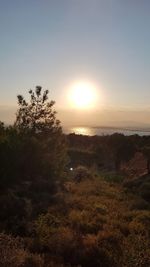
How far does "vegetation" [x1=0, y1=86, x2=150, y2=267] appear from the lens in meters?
12.9

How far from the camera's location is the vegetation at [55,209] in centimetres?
1286

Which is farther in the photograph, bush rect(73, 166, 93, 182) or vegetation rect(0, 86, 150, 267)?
bush rect(73, 166, 93, 182)

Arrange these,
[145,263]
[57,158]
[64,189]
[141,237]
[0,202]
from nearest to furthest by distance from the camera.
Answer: [145,263], [141,237], [0,202], [64,189], [57,158]

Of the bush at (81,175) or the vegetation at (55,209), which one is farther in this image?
the bush at (81,175)

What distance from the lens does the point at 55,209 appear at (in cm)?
2027

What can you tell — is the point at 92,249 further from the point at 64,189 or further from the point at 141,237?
the point at 64,189

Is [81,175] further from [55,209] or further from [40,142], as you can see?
[55,209]

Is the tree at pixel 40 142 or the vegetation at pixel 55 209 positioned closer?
the vegetation at pixel 55 209

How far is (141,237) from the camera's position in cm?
1548

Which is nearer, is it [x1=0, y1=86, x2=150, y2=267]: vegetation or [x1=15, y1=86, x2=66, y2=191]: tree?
[x1=0, y1=86, x2=150, y2=267]: vegetation

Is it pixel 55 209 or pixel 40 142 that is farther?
pixel 40 142

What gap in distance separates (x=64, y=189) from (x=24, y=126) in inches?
324

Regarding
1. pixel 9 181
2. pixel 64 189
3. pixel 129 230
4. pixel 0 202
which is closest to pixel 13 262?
pixel 129 230

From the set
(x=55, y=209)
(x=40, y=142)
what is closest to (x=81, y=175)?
(x=40, y=142)
